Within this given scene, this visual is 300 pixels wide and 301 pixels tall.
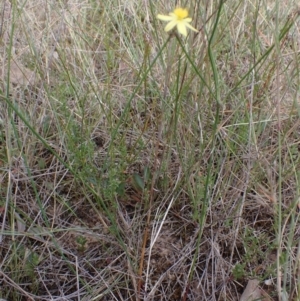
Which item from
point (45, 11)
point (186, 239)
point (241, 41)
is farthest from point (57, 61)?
point (186, 239)

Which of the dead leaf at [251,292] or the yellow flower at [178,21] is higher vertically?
the yellow flower at [178,21]

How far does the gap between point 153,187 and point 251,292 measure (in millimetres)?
319

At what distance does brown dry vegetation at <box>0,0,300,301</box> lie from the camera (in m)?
1.02

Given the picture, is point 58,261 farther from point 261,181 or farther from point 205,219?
point 261,181

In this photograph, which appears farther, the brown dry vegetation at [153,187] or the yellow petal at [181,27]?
the brown dry vegetation at [153,187]

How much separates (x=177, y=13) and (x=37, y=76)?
66 cm

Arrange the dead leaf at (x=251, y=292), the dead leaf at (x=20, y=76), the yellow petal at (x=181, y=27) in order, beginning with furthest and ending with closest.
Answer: the dead leaf at (x=20, y=76) → the dead leaf at (x=251, y=292) → the yellow petal at (x=181, y=27)

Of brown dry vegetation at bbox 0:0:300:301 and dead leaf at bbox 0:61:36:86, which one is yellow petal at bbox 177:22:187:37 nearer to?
brown dry vegetation at bbox 0:0:300:301

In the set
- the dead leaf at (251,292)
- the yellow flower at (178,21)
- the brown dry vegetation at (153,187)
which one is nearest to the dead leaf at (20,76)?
the brown dry vegetation at (153,187)

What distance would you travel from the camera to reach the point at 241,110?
123cm

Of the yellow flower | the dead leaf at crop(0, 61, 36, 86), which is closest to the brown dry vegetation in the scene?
the dead leaf at crop(0, 61, 36, 86)

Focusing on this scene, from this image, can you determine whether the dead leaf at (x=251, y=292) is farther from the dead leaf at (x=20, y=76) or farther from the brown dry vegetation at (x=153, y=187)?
the dead leaf at (x=20, y=76)

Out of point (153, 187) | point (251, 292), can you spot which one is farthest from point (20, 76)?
point (251, 292)

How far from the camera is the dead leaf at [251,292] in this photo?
100cm
